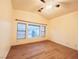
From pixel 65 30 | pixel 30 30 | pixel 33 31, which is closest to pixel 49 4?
pixel 65 30

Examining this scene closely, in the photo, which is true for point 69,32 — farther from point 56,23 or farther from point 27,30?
point 27,30

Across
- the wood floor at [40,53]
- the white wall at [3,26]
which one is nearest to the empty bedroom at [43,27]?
the wood floor at [40,53]

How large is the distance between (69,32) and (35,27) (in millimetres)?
2606

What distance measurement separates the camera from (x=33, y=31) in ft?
18.2

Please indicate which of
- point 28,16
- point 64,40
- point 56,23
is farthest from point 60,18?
point 28,16

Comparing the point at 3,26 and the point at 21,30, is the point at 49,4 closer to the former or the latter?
the point at 21,30

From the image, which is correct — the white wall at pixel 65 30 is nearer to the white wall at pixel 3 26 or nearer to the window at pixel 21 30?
the window at pixel 21 30

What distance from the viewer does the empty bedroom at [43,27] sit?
353 centimetres

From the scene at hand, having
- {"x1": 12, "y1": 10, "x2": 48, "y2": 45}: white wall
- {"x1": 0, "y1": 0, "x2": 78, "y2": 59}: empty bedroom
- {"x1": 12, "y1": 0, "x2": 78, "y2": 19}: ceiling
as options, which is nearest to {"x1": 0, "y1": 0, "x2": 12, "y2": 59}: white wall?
{"x1": 0, "y1": 0, "x2": 78, "y2": 59}: empty bedroom

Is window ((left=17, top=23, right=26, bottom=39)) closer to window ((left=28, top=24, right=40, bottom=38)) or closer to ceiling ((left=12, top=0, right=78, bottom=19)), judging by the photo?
window ((left=28, top=24, right=40, bottom=38))

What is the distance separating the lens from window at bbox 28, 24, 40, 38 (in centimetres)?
520

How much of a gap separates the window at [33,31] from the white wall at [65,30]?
123 cm

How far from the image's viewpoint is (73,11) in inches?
156

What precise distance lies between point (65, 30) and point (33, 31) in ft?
7.83
